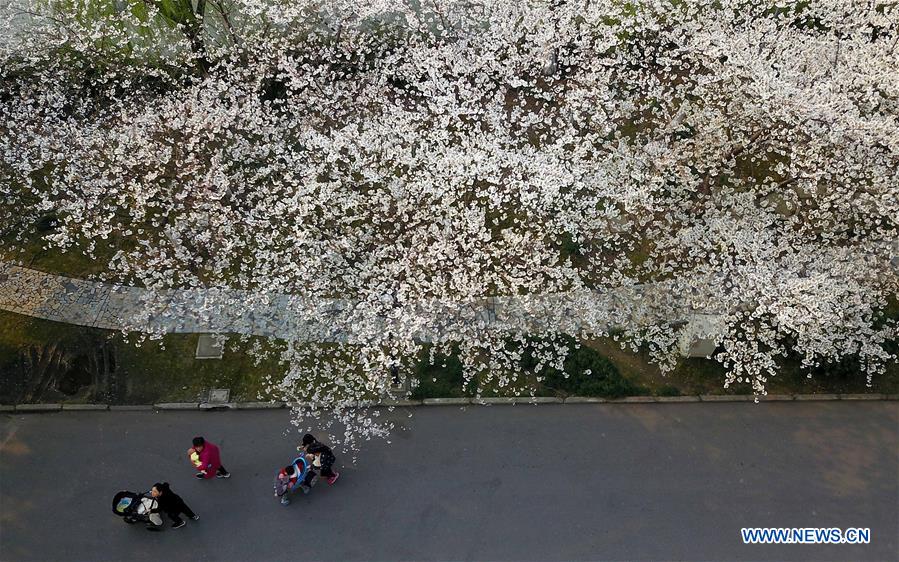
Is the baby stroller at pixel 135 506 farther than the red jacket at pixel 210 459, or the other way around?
the red jacket at pixel 210 459

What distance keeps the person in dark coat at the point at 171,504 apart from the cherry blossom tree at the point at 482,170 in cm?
261

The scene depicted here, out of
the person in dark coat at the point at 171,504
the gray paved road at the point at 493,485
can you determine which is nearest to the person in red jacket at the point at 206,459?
the gray paved road at the point at 493,485

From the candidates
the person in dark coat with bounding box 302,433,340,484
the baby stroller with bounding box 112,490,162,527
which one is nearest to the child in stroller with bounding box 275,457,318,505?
the person in dark coat with bounding box 302,433,340,484

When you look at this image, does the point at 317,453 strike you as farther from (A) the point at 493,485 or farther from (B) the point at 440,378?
(A) the point at 493,485

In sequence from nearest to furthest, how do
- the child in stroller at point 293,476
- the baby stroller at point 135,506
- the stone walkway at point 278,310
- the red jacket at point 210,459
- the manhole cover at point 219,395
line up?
the baby stroller at point 135,506 < the red jacket at point 210,459 < the child in stroller at point 293,476 < the manhole cover at point 219,395 < the stone walkway at point 278,310

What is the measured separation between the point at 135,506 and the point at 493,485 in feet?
20.5

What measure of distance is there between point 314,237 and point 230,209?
181 centimetres

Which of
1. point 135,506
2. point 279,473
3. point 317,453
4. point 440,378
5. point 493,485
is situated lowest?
point 135,506

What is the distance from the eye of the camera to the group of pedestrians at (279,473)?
9.21 m

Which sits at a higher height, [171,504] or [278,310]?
[278,310]

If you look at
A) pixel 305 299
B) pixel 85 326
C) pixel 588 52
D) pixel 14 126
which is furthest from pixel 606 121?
pixel 14 126

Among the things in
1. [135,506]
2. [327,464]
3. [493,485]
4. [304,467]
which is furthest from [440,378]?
[135,506]

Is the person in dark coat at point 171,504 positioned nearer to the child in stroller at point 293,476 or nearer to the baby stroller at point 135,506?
the baby stroller at point 135,506

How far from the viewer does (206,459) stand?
948 centimetres
